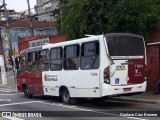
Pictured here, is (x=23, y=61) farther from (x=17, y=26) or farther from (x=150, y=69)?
(x=17, y=26)

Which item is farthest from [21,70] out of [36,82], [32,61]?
[36,82]

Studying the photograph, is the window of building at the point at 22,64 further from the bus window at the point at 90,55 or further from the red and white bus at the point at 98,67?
the bus window at the point at 90,55

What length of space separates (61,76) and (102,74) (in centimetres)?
339

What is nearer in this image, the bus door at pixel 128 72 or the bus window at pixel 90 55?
the bus door at pixel 128 72

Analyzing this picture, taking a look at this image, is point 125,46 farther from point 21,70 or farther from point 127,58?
point 21,70

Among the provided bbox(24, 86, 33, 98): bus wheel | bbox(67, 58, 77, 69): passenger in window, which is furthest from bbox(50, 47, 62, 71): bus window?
bbox(24, 86, 33, 98): bus wheel

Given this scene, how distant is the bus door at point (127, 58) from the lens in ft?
51.2

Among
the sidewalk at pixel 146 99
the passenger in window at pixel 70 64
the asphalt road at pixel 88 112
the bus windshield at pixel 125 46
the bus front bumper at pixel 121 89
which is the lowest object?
the asphalt road at pixel 88 112

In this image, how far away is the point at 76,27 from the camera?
2459 cm

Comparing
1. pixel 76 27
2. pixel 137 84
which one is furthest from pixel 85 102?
pixel 76 27

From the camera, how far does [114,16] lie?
2128cm

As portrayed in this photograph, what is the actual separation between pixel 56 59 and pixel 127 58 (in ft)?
13.3

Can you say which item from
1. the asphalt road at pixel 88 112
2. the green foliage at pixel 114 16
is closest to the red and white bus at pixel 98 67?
the asphalt road at pixel 88 112

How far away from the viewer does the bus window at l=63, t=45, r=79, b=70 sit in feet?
56.0
